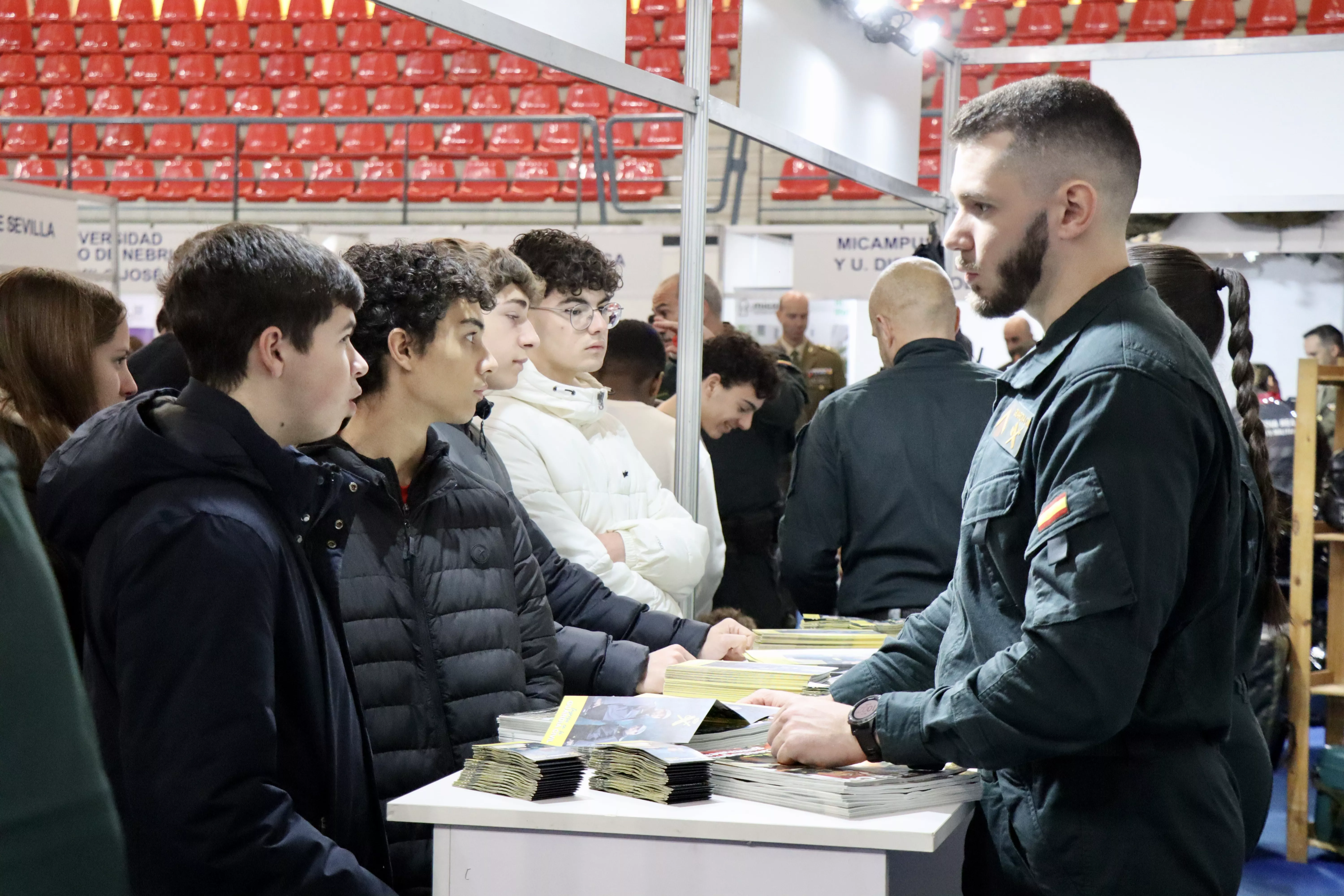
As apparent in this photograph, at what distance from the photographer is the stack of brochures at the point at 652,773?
64.3 inches

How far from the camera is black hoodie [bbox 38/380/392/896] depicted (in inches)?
54.5

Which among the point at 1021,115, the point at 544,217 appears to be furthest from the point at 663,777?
the point at 544,217

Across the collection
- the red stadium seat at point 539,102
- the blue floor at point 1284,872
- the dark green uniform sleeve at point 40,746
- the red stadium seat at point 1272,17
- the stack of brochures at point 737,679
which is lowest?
the blue floor at point 1284,872

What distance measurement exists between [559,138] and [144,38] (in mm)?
4691

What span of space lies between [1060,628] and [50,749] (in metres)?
1.09

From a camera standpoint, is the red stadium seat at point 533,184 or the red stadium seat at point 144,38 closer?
the red stadium seat at point 533,184

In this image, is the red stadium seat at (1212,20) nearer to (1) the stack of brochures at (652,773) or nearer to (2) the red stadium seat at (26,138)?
(2) the red stadium seat at (26,138)

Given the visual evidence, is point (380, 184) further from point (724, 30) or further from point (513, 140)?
point (724, 30)

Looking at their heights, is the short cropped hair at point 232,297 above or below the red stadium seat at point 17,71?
below

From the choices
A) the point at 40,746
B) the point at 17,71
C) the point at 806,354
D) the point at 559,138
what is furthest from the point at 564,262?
the point at 17,71

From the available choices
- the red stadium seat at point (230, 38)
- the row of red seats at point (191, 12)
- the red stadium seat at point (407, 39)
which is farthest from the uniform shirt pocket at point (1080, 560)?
the red stadium seat at point (230, 38)

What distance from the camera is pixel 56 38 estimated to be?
1316 cm

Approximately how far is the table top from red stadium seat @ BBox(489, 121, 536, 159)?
1055 centimetres

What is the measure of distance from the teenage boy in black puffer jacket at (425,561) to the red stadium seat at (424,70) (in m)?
11.0
